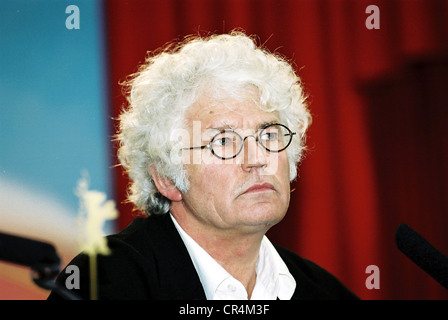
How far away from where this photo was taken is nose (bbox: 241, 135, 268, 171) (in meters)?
1.51

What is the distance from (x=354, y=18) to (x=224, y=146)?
1081 millimetres

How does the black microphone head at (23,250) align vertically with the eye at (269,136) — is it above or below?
below

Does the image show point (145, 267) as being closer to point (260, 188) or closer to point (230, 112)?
point (260, 188)

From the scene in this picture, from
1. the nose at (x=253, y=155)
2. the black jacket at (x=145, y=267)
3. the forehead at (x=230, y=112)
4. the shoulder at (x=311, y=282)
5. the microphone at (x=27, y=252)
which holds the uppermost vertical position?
the forehead at (x=230, y=112)

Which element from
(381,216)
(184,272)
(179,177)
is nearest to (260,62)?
(179,177)

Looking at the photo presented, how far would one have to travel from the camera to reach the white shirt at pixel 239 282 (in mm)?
1559

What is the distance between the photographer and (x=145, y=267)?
1.49m

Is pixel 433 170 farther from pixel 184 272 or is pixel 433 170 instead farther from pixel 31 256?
pixel 31 256

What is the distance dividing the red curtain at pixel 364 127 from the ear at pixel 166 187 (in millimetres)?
766

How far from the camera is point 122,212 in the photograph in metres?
2.13

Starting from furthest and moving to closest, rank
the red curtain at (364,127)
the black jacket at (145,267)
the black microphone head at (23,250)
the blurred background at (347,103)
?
the red curtain at (364,127) < the blurred background at (347,103) < the black jacket at (145,267) < the black microphone head at (23,250)

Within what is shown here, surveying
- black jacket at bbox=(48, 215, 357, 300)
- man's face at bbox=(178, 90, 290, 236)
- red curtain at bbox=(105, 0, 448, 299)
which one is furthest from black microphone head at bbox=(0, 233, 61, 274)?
red curtain at bbox=(105, 0, 448, 299)

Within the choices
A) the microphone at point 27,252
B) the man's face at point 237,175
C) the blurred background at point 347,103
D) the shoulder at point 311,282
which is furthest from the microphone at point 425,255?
the blurred background at point 347,103

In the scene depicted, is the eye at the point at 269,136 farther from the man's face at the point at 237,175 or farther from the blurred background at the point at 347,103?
the blurred background at the point at 347,103
